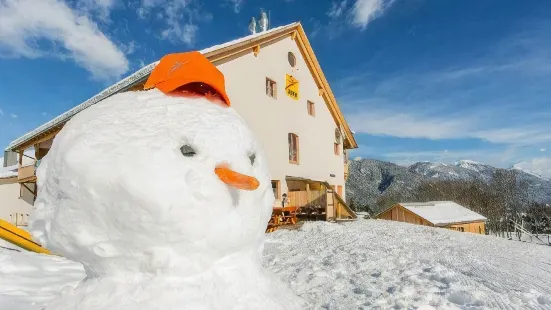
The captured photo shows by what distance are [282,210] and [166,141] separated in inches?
392

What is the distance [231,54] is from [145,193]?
392 inches

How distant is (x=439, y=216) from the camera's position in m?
20.6

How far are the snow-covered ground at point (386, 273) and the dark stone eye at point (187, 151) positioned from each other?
287 centimetres

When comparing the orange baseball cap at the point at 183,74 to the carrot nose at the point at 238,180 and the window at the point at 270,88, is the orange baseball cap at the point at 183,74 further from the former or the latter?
the window at the point at 270,88

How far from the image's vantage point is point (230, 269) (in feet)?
5.78

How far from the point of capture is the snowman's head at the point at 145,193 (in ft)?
5.22

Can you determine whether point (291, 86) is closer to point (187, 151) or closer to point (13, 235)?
point (13, 235)

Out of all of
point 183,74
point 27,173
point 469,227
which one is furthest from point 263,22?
point 469,227

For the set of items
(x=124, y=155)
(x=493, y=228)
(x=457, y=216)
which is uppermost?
(x=124, y=155)

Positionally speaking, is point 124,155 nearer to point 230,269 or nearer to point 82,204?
point 82,204

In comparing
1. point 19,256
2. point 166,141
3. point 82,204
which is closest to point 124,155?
point 166,141

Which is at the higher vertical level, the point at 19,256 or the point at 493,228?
the point at 19,256

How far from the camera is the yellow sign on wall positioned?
13828 millimetres

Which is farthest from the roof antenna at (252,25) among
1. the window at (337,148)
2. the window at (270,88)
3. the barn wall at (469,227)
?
the barn wall at (469,227)
